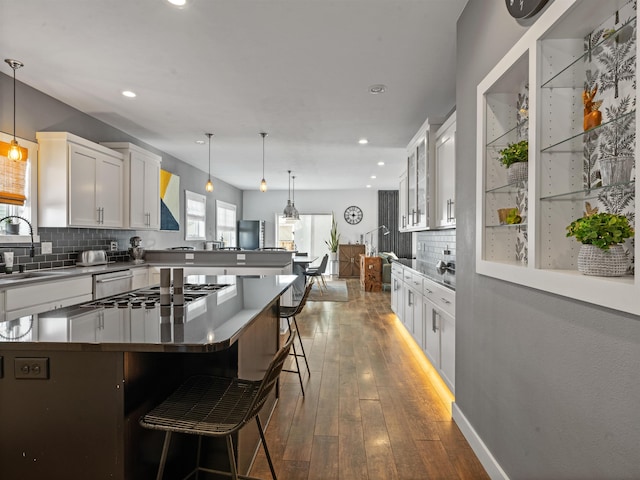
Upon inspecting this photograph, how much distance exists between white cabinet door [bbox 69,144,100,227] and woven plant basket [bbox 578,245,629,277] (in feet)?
14.1

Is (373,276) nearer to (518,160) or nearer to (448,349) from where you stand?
(448,349)

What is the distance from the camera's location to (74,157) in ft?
12.9

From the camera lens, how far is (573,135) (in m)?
1.52

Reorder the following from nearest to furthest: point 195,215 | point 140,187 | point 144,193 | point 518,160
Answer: point 518,160, point 140,187, point 144,193, point 195,215

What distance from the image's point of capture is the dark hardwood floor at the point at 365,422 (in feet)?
6.75

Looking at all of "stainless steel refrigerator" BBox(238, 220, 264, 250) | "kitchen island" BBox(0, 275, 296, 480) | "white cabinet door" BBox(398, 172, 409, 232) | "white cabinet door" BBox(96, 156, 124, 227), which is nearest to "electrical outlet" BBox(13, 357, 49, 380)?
"kitchen island" BBox(0, 275, 296, 480)

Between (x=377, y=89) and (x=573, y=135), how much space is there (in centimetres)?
243

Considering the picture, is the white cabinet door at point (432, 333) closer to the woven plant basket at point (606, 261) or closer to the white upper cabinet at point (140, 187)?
the woven plant basket at point (606, 261)

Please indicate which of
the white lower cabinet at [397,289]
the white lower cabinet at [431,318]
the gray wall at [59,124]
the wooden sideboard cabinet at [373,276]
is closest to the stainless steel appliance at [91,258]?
the gray wall at [59,124]

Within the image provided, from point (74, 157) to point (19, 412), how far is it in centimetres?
332

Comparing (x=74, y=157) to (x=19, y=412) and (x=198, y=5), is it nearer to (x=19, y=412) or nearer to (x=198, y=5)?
(x=198, y=5)

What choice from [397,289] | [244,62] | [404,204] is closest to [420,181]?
[404,204]

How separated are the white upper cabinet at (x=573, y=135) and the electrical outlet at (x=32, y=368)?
1.80 m

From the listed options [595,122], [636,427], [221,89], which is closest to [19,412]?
[636,427]
